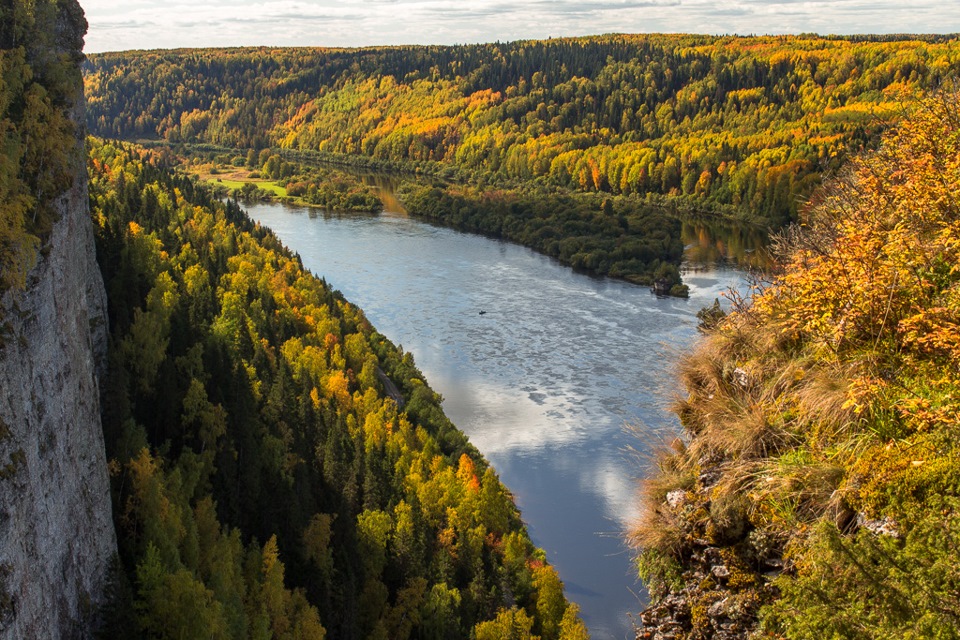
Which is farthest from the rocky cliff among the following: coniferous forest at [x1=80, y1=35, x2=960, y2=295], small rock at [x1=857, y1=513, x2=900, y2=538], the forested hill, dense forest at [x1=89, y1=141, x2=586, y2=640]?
the forested hill

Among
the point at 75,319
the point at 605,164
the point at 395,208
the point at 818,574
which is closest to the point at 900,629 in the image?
the point at 818,574

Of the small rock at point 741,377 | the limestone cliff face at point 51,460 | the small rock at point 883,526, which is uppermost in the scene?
the small rock at point 741,377

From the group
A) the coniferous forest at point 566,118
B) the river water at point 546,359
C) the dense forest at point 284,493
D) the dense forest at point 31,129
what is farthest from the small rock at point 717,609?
Result: the coniferous forest at point 566,118

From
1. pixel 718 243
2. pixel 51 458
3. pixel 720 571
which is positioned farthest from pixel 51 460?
pixel 718 243

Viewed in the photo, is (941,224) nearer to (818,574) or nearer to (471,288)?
(818,574)

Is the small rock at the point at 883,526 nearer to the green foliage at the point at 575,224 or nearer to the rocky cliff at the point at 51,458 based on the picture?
the rocky cliff at the point at 51,458

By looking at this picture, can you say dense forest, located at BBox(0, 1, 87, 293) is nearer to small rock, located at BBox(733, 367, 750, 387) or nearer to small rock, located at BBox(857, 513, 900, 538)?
small rock, located at BBox(733, 367, 750, 387)
